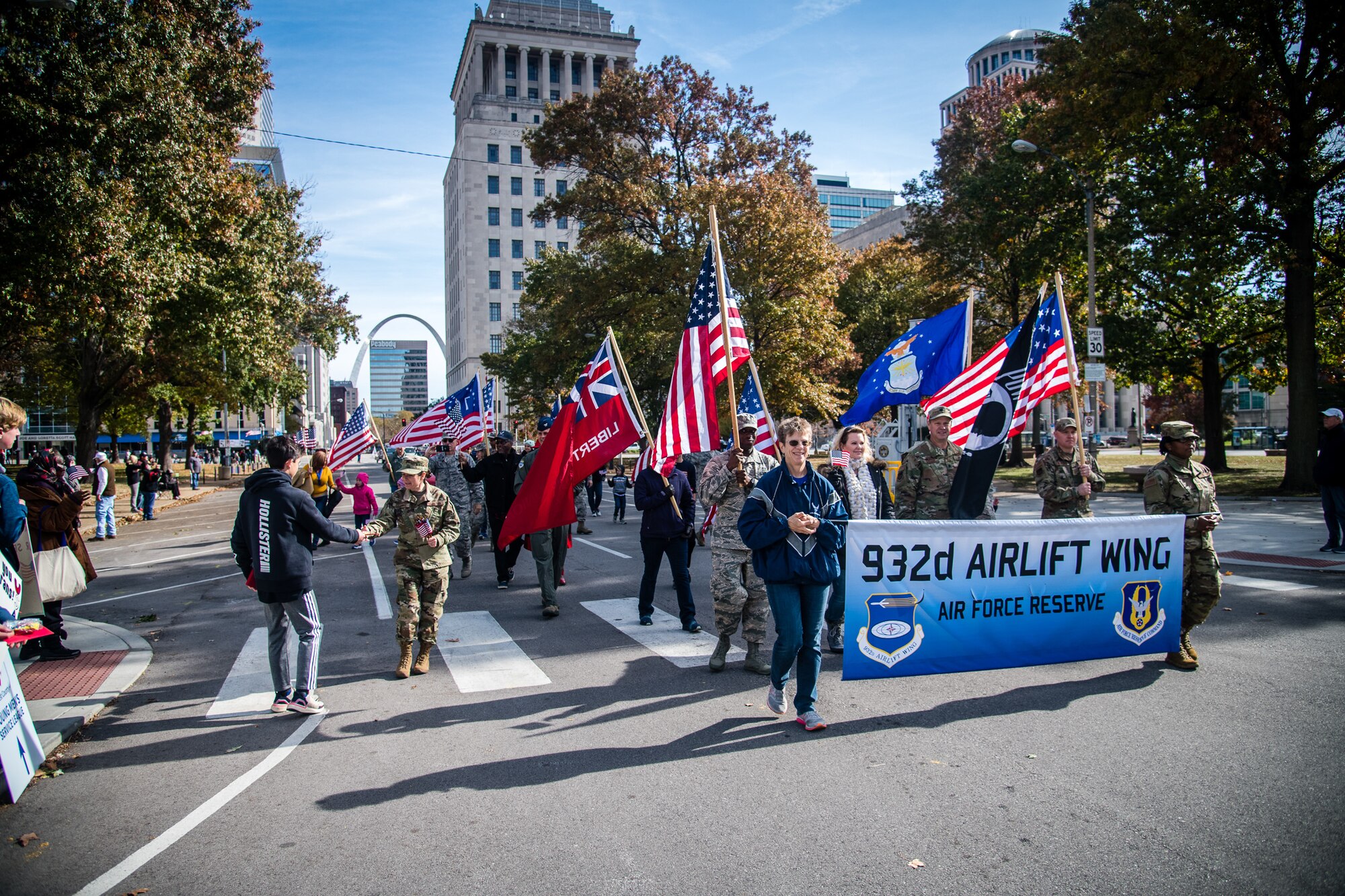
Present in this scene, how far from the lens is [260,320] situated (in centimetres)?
2625

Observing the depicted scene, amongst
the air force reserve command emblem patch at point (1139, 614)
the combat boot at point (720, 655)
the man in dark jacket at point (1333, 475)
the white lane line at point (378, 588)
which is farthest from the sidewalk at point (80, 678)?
the man in dark jacket at point (1333, 475)

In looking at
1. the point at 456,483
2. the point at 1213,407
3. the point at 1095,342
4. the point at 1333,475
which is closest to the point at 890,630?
the point at 456,483

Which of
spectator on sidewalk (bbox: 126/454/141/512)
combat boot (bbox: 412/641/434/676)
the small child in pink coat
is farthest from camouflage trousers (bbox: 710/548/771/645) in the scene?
spectator on sidewalk (bbox: 126/454/141/512)

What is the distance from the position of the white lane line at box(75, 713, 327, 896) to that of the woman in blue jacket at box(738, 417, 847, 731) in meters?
3.05

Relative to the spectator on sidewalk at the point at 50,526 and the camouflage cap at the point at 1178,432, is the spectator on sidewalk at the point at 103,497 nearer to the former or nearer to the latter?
the spectator on sidewalk at the point at 50,526

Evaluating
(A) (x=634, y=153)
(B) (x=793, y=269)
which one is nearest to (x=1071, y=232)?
(B) (x=793, y=269)

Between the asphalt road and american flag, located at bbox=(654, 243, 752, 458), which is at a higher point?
american flag, located at bbox=(654, 243, 752, 458)

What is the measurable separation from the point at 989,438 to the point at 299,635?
20.5 feet

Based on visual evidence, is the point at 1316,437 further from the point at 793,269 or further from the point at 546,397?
the point at 546,397

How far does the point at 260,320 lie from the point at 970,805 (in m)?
27.0

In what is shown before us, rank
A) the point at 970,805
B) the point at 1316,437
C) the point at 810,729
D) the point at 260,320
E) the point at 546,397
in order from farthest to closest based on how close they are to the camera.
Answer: the point at 546,397
the point at 260,320
the point at 1316,437
the point at 810,729
the point at 970,805

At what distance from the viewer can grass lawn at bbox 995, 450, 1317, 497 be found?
21.9m

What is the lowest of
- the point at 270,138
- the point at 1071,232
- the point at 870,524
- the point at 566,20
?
the point at 870,524

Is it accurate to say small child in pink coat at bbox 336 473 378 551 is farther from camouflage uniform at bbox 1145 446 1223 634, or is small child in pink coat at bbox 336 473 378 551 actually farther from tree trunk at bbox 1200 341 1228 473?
tree trunk at bbox 1200 341 1228 473
